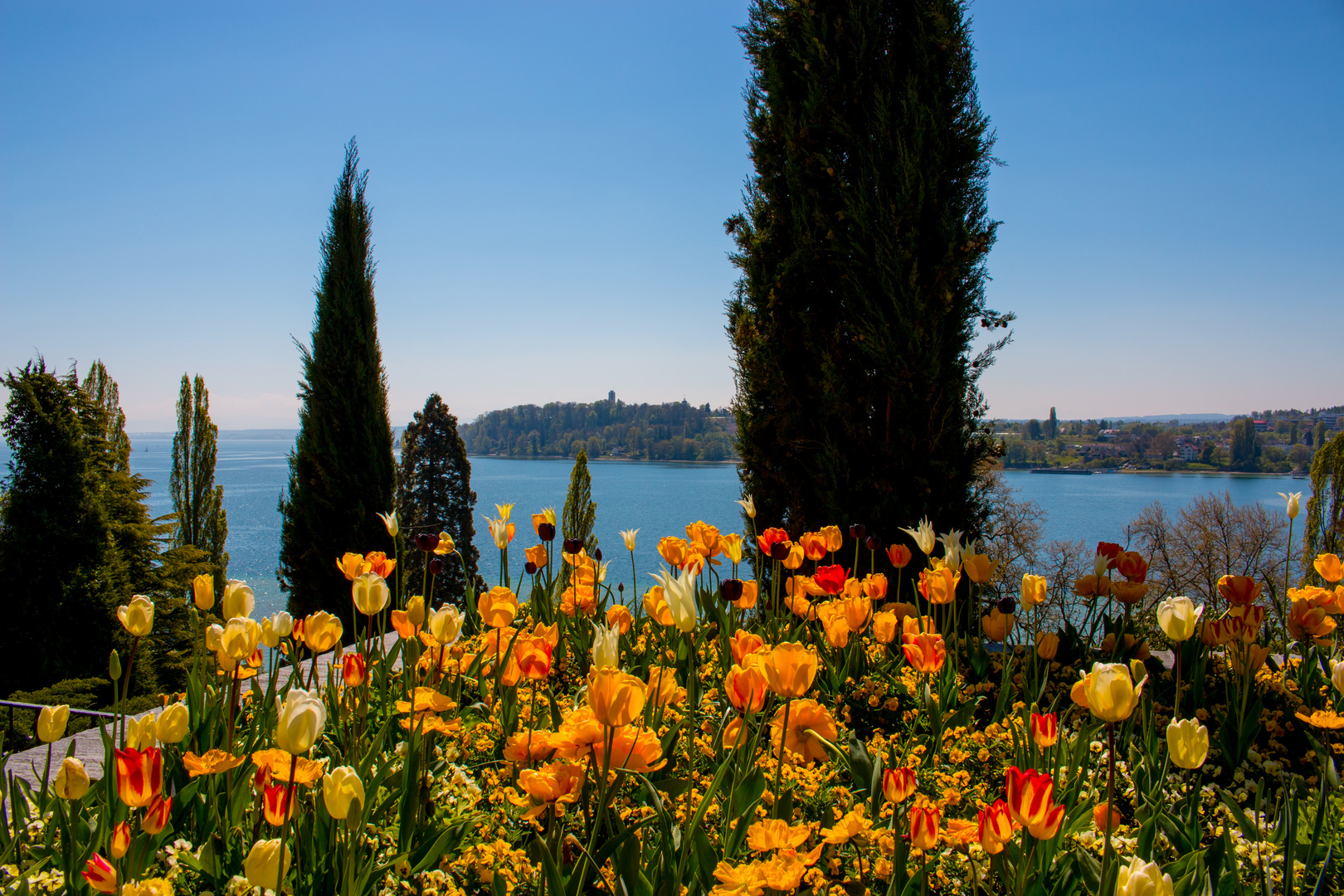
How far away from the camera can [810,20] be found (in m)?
4.87

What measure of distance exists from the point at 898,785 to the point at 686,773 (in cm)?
66

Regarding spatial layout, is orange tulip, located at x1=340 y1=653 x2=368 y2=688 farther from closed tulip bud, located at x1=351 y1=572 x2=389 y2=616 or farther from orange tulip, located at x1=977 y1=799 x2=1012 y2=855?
orange tulip, located at x1=977 y1=799 x2=1012 y2=855

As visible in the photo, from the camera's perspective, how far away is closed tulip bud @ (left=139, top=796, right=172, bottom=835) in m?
1.01

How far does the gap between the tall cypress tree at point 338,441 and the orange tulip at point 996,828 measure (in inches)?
318

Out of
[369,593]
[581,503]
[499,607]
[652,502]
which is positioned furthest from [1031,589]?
[652,502]

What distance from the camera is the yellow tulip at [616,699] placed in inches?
38.2

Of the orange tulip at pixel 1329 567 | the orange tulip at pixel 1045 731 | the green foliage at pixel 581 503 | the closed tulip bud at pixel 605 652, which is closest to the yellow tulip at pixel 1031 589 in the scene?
the orange tulip at pixel 1045 731

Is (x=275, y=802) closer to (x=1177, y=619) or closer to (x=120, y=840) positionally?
(x=120, y=840)

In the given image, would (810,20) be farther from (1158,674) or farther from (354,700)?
(354,700)

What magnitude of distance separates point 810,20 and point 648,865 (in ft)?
17.6

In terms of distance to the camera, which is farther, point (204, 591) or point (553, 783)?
point (204, 591)

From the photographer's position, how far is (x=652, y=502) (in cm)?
4300

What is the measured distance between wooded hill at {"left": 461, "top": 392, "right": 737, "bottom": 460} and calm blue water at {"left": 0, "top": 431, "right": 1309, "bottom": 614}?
294cm

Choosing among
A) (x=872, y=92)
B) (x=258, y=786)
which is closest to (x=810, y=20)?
(x=872, y=92)
